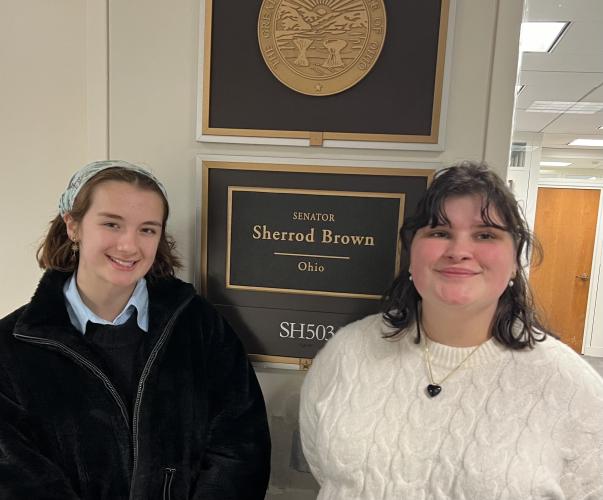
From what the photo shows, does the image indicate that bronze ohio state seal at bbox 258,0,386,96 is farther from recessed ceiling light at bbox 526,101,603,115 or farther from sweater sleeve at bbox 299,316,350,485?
recessed ceiling light at bbox 526,101,603,115

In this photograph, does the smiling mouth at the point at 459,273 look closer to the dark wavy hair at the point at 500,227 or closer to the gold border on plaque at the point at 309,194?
the dark wavy hair at the point at 500,227

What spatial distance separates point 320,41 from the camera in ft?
3.85

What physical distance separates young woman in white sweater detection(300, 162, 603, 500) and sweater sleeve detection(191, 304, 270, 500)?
21 cm

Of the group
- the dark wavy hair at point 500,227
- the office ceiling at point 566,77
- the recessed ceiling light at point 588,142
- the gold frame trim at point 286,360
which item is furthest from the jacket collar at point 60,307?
the recessed ceiling light at point 588,142

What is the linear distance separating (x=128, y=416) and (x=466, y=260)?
0.79 meters

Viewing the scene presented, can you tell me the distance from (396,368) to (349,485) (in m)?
0.25

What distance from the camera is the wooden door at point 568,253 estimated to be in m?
5.84

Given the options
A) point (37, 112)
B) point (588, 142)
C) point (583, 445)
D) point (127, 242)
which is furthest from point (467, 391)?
point (588, 142)

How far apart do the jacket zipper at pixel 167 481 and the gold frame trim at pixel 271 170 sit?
0.46 meters

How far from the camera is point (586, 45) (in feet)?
9.71

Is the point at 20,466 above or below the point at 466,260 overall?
below

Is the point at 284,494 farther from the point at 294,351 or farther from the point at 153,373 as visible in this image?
the point at 153,373

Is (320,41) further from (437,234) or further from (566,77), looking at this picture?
(566,77)

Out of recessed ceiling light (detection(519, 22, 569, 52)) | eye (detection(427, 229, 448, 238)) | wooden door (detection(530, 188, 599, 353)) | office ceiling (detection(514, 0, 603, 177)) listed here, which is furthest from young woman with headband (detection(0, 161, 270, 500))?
wooden door (detection(530, 188, 599, 353))
